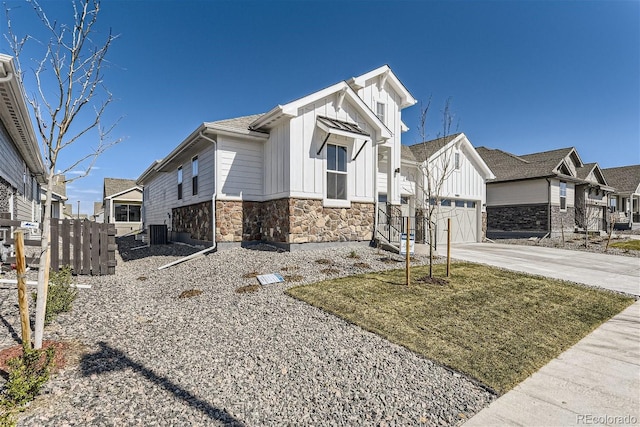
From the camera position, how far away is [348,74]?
12211 millimetres

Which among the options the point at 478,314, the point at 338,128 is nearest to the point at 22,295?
the point at 478,314

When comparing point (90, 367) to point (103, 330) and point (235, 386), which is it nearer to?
point (103, 330)

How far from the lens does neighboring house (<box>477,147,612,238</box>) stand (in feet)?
65.9

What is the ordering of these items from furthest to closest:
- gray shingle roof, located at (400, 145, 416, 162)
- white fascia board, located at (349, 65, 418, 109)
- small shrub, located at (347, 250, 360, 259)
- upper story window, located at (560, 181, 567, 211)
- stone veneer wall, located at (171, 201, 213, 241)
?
upper story window, located at (560, 181, 567, 211) → gray shingle roof, located at (400, 145, 416, 162) → white fascia board, located at (349, 65, 418, 109) → stone veneer wall, located at (171, 201, 213, 241) → small shrub, located at (347, 250, 360, 259)

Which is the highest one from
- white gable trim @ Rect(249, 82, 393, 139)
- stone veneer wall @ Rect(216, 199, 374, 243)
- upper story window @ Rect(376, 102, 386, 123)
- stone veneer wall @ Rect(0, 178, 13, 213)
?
upper story window @ Rect(376, 102, 386, 123)

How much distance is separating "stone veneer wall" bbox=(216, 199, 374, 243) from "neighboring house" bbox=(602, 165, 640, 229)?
31690 mm

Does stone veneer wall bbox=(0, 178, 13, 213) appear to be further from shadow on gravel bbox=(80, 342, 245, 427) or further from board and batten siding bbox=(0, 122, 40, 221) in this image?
shadow on gravel bbox=(80, 342, 245, 427)

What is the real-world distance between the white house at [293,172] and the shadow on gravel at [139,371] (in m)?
6.48

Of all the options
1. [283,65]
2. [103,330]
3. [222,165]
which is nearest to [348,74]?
[283,65]

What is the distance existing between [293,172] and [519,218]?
18801 millimetres

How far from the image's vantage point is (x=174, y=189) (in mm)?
15484

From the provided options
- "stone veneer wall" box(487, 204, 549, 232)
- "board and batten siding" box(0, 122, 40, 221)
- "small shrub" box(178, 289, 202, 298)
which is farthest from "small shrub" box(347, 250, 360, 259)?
"stone veneer wall" box(487, 204, 549, 232)

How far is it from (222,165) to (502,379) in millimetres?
9426

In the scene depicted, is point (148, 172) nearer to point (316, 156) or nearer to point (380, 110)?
point (316, 156)
